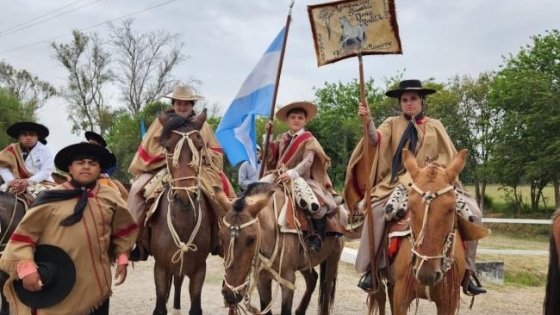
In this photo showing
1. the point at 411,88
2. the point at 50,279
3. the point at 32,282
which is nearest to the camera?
the point at 32,282

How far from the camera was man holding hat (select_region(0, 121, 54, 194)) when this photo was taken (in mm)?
8008

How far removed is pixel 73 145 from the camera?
4.48 meters

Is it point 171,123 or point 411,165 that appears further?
point 171,123

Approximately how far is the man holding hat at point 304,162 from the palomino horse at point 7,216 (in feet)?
11.6

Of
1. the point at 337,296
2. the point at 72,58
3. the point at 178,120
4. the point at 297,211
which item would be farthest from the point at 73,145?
the point at 72,58

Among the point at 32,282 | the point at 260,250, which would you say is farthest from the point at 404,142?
the point at 32,282

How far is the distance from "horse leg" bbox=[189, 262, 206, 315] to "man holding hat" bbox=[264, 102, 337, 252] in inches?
51.2

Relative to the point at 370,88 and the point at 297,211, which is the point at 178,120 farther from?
the point at 370,88

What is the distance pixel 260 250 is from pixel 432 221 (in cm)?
186

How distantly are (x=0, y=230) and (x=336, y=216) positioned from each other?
452 cm

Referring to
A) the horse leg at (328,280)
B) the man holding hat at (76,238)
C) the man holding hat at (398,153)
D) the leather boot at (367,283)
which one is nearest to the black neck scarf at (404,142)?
the man holding hat at (398,153)

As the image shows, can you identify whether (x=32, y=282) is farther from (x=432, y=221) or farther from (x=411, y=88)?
(x=411, y=88)

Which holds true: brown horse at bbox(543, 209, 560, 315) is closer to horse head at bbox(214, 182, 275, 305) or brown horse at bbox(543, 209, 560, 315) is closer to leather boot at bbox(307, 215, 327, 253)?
leather boot at bbox(307, 215, 327, 253)

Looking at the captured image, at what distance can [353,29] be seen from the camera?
18.9 ft
